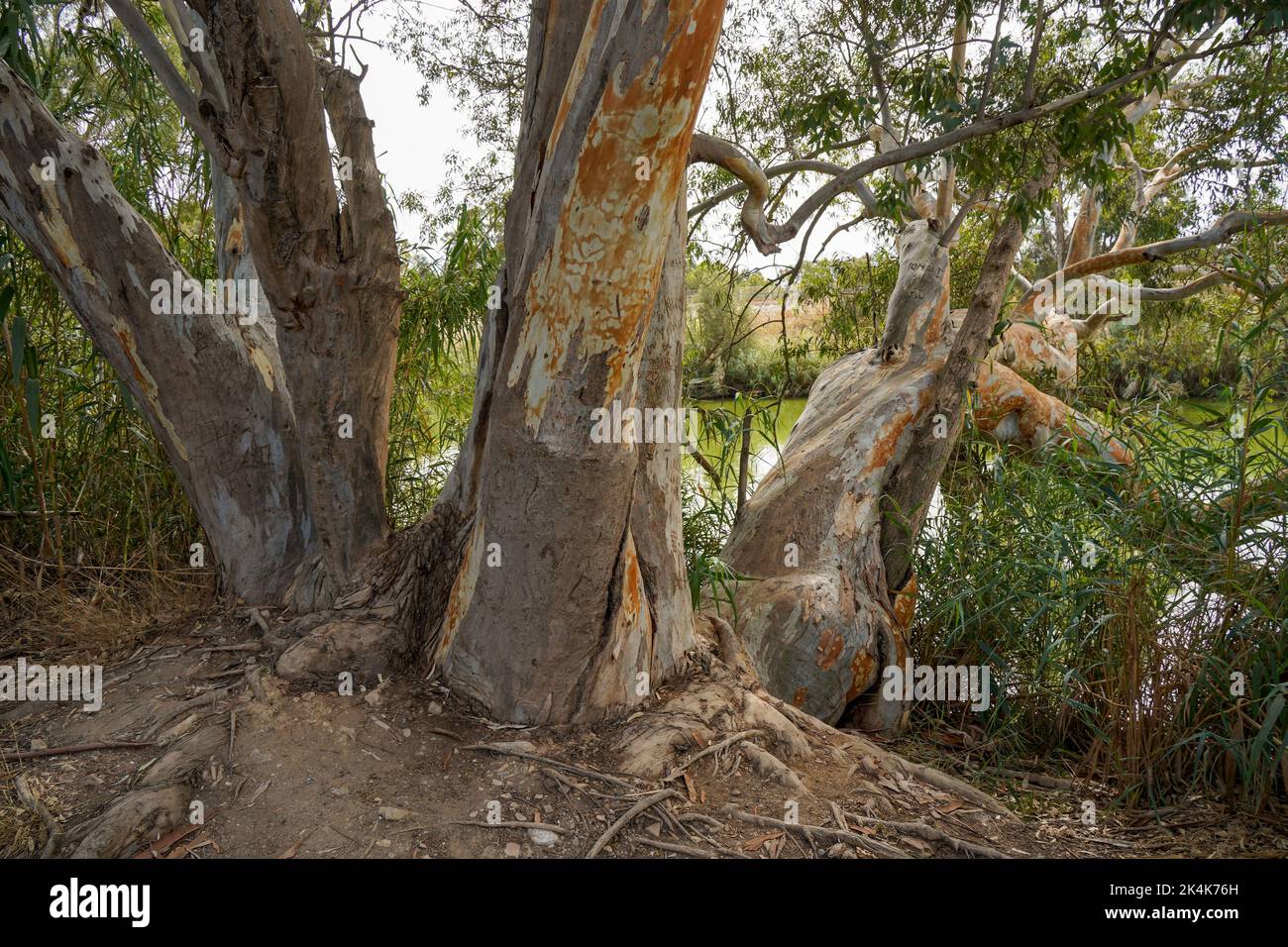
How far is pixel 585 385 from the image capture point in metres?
2.25

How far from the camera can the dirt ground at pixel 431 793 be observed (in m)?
2.13

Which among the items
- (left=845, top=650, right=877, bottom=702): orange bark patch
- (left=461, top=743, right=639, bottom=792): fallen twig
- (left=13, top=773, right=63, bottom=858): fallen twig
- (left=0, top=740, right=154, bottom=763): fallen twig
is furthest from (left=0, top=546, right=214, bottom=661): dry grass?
(left=845, top=650, right=877, bottom=702): orange bark patch

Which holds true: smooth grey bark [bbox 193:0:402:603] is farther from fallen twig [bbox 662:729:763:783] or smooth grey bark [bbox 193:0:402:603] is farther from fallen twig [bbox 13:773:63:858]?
fallen twig [bbox 662:729:763:783]

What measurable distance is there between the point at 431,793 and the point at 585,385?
112 centimetres

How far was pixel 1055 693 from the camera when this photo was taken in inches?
138

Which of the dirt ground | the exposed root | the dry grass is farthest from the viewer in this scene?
the dry grass

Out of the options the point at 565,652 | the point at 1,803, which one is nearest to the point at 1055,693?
the point at 565,652

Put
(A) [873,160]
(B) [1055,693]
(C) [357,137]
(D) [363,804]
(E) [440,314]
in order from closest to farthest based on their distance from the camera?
A: (D) [363,804] → (C) [357,137] → (A) [873,160] → (B) [1055,693] → (E) [440,314]

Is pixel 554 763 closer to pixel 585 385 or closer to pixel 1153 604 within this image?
pixel 585 385

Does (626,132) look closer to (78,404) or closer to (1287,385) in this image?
(1287,385)

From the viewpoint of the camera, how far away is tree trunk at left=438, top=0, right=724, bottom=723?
2021mm

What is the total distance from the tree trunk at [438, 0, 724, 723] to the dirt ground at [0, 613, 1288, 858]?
0.23 meters

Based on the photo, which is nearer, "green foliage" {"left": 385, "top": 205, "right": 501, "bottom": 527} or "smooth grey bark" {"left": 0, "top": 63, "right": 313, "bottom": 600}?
"smooth grey bark" {"left": 0, "top": 63, "right": 313, "bottom": 600}

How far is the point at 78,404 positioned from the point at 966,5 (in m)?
4.40
